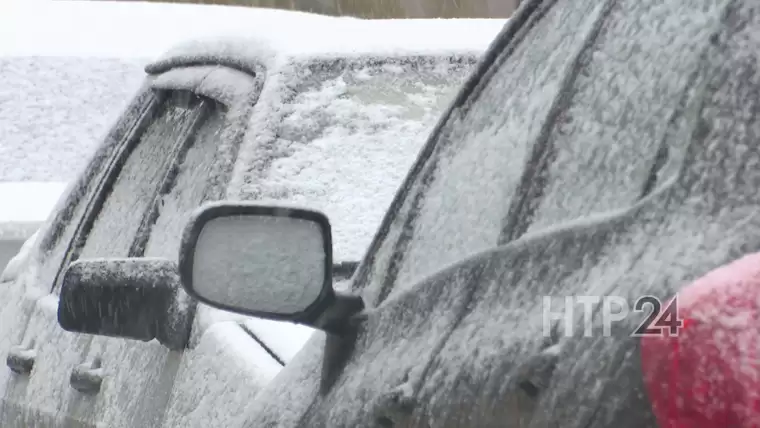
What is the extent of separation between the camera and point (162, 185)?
333cm

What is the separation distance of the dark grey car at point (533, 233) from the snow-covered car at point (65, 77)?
11.5 metres

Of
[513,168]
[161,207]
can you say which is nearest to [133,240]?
[161,207]

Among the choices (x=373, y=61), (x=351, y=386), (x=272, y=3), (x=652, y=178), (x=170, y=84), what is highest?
(x=652, y=178)

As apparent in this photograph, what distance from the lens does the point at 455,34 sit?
3.60 meters

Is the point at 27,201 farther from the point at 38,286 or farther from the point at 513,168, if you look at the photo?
the point at 513,168

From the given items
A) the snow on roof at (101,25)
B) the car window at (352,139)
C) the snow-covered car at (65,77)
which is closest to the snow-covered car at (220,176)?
the car window at (352,139)

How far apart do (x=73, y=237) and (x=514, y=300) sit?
277cm

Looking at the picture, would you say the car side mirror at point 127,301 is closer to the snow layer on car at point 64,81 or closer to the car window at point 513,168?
the car window at point 513,168

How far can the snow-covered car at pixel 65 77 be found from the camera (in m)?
14.2

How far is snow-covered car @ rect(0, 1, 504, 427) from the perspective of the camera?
2676 millimetres

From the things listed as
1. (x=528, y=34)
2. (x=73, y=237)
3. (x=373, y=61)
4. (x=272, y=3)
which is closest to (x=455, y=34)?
(x=373, y=61)

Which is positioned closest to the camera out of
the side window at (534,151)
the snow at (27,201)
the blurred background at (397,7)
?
the side window at (534,151)

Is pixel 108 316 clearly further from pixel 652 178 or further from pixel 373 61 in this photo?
pixel 652 178

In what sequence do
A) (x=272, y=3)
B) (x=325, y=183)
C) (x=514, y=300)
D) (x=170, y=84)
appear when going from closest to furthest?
(x=514, y=300)
(x=325, y=183)
(x=170, y=84)
(x=272, y=3)
